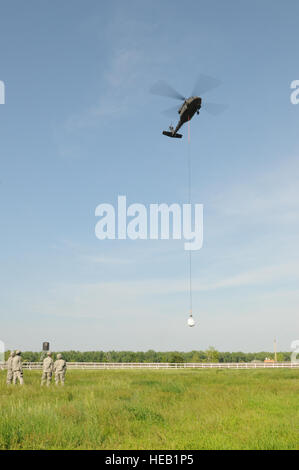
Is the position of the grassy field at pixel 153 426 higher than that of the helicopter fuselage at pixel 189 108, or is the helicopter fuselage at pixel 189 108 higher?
the helicopter fuselage at pixel 189 108

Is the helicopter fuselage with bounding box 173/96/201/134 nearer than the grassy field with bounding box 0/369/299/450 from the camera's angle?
No

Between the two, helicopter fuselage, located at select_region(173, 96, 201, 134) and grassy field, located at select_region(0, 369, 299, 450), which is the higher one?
helicopter fuselage, located at select_region(173, 96, 201, 134)

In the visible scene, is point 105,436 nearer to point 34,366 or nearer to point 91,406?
point 91,406

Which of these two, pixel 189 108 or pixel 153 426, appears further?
pixel 189 108

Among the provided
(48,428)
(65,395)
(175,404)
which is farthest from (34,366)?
(48,428)

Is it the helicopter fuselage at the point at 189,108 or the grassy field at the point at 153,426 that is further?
the helicopter fuselage at the point at 189,108

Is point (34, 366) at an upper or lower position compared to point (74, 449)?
lower

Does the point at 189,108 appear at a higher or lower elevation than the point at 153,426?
higher

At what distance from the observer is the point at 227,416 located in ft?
33.7
